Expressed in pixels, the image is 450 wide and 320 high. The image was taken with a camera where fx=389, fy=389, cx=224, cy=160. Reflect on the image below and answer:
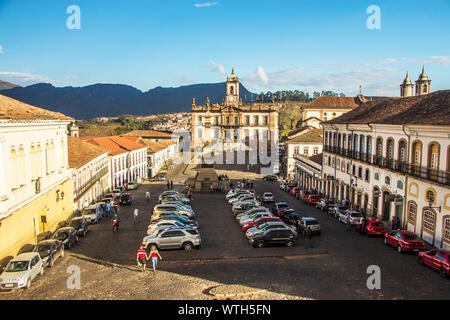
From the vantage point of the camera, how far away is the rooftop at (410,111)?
77.1 ft

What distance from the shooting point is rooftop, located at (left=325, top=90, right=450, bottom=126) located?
23500mm

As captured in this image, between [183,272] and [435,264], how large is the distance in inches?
434

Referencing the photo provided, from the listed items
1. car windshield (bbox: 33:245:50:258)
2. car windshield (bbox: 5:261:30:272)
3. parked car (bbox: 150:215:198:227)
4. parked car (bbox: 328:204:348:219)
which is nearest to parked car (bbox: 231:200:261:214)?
parked car (bbox: 150:215:198:227)

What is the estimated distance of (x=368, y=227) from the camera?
2425 cm

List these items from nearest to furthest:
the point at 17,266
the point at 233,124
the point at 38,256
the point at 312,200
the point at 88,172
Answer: the point at 17,266 → the point at 38,256 → the point at 88,172 → the point at 312,200 → the point at 233,124

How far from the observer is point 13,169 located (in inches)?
753

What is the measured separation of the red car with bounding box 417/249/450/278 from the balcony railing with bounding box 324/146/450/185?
4.91m

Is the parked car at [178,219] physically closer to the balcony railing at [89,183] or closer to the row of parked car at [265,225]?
the row of parked car at [265,225]

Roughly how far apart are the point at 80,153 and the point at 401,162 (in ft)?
91.0

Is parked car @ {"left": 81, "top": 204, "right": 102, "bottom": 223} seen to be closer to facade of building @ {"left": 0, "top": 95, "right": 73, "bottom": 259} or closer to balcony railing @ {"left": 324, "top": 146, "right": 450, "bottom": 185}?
facade of building @ {"left": 0, "top": 95, "right": 73, "bottom": 259}

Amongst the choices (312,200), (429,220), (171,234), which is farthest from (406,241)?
(312,200)

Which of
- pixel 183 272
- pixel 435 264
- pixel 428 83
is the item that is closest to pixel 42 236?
pixel 183 272

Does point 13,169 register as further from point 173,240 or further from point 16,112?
point 173,240

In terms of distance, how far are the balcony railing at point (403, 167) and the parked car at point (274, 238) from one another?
341 inches
